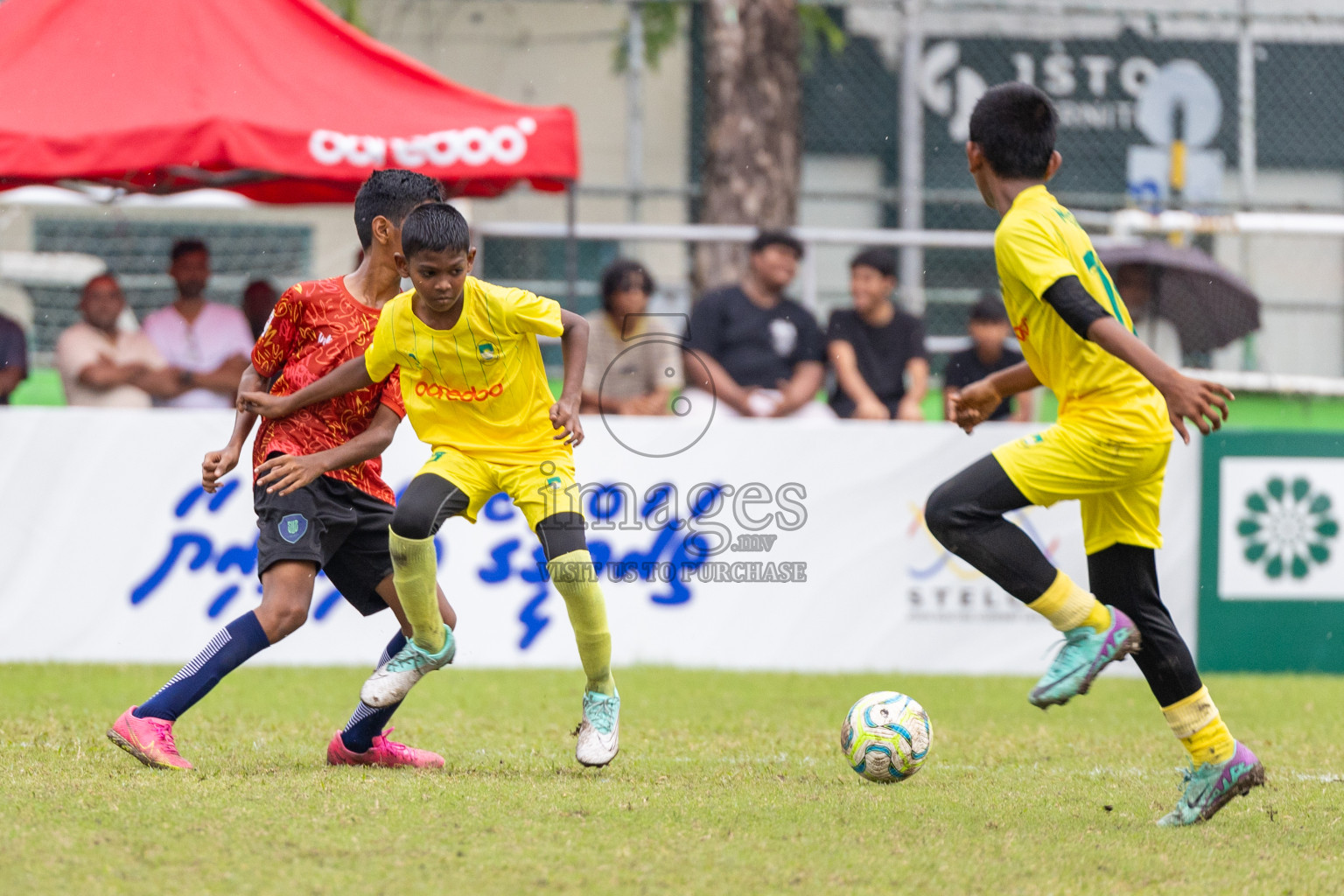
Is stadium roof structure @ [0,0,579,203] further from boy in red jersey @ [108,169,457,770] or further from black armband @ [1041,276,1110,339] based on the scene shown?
black armband @ [1041,276,1110,339]

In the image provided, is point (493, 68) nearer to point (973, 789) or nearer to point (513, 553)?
point (513, 553)

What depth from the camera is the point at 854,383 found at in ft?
28.5

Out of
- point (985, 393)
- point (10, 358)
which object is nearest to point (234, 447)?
point (985, 393)

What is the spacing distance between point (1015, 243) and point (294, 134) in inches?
204

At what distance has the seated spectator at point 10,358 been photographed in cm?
873

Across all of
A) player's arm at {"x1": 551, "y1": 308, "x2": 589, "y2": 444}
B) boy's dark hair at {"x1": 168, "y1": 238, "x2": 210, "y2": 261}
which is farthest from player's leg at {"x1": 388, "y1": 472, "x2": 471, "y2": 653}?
boy's dark hair at {"x1": 168, "y1": 238, "x2": 210, "y2": 261}

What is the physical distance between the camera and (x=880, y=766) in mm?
4758

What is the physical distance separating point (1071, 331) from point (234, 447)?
2.66 meters

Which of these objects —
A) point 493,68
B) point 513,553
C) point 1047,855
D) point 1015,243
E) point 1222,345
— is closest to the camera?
point 1047,855

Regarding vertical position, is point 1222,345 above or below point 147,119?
below

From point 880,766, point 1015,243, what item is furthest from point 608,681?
point 1015,243

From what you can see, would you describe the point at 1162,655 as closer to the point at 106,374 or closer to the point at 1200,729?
the point at 1200,729

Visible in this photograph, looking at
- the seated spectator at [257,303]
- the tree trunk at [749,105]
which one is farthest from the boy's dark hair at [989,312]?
the seated spectator at [257,303]

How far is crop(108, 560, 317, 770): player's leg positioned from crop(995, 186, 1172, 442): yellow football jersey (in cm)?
240
